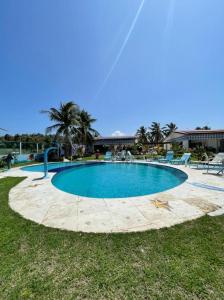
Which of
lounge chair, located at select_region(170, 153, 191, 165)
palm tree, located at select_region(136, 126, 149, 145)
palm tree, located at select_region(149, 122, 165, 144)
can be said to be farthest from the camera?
palm tree, located at select_region(149, 122, 165, 144)

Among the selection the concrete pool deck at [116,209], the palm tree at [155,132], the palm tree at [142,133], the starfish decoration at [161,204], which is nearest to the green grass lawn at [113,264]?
the concrete pool deck at [116,209]

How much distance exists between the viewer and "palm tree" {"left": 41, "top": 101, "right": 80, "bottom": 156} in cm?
2283

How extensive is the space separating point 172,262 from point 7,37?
1567 cm

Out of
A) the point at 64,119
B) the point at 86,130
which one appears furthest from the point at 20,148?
the point at 86,130

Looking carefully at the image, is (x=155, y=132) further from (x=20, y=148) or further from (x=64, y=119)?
(x=20, y=148)

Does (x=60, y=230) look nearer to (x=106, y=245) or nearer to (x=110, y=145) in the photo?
(x=106, y=245)

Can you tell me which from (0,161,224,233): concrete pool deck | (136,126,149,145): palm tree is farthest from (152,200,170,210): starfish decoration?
(136,126,149,145): palm tree

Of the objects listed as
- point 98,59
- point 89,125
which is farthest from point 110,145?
point 98,59

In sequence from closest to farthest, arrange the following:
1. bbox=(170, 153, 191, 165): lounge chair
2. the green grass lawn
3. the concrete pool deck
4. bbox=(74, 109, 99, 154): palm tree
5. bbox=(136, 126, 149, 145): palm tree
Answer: the green grass lawn < the concrete pool deck < bbox=(170, 153, 191, 165): lounge chair < bbox=(74, 109, 99, 154): palm tree < bbox=(136, 126, 149, 145): palm tree

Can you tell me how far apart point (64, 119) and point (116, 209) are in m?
20.8

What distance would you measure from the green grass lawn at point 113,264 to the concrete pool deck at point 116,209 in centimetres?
34

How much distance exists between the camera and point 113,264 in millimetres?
2498

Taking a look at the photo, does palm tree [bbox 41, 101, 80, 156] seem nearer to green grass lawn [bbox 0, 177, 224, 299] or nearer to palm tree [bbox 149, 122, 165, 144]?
green grass lawn [bbox 0, 177, 224, 299]

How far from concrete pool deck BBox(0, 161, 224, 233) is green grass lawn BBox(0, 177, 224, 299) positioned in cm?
34
